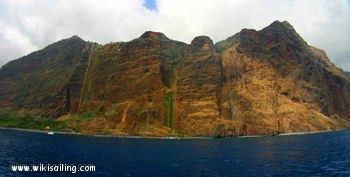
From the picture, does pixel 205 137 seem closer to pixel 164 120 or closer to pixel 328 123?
pixel 164 120

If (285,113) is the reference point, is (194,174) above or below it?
below

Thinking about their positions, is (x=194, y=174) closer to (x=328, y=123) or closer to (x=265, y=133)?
(x=265, y=133)

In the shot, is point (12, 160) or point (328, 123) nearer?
point (12, 160)

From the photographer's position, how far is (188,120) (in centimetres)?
18688

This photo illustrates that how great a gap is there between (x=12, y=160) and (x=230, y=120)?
130 meters

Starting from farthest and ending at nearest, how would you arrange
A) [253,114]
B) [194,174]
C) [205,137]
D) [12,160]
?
[253,114] < [205,137] < [12,160] < [194,174]

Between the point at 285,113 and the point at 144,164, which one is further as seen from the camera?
the point at 285,113

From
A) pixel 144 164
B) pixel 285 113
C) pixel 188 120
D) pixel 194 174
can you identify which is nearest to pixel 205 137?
pixel 188 120

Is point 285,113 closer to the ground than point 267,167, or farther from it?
farther from it

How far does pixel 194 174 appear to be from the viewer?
2292 inches

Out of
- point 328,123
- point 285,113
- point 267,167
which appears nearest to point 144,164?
point 267,167

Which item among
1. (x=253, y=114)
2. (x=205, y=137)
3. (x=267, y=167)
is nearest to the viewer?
(x=267, y=167)

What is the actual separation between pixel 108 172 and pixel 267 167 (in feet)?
93.4

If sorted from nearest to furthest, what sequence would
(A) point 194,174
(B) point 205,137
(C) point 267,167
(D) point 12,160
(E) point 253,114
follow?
1. (A) point 194,174
2. (C) point 267,167
3. (D) point 12,160
4. (B) point 205,137
5. (E) point 253,114
